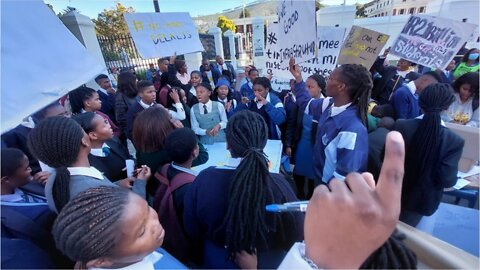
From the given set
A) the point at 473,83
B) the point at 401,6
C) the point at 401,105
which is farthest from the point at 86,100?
the point at 401,6

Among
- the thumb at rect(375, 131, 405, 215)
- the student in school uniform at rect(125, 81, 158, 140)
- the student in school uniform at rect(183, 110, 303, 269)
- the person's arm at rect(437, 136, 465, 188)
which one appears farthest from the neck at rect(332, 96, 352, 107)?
the student in school uniform at rect(125, 81, 158, 140)

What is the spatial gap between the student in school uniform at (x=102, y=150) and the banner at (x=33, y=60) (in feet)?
2.20

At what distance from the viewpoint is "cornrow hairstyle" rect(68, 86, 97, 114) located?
3.15 metres

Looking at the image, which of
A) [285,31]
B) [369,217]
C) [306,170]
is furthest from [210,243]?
[285,31]

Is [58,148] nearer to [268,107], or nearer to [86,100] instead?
[86,100]

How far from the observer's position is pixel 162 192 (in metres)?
1.67

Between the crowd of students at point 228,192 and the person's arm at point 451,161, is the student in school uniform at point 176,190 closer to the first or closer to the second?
the crowd of students at point 228,192

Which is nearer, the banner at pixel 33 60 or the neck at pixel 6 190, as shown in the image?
the banner at pixel 33 60

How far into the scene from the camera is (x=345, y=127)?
1878mm

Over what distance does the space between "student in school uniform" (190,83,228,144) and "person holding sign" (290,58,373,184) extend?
143 centimetres

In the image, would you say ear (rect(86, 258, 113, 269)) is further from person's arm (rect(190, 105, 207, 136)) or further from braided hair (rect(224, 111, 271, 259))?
person's arm (rect(190, 105, 207, 136))

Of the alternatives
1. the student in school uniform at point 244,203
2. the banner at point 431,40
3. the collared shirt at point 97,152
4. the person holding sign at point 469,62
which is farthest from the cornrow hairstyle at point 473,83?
the collared shirt at point 97,152

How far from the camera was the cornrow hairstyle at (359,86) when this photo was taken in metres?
2.00

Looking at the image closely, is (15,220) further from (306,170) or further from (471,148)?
(471,148)
